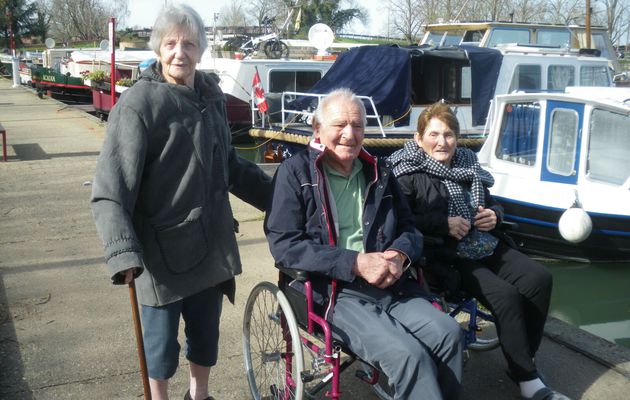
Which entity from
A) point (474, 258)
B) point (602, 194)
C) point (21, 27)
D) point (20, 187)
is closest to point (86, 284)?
point (474, 258)

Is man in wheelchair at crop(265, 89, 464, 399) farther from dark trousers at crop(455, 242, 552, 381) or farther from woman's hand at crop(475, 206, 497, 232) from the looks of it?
woman's hand at crop(475, 206, 497, 232)

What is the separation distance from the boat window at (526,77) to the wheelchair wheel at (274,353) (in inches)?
402

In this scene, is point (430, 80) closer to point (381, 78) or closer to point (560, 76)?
point (381, 78)

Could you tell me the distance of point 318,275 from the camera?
3158 mm

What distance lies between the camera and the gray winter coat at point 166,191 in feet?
8.80

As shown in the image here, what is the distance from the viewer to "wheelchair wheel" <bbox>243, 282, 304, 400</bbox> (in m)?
3.01

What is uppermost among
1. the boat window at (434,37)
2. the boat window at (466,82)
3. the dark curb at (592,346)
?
the boat window at (434,37)

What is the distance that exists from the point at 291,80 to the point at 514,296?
41.9 ft

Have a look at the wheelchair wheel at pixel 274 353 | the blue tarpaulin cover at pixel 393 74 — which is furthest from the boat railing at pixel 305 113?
the wheelchair wheel at pixel 274 353

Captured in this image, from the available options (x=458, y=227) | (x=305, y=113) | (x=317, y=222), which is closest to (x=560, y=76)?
(x=305, y=113)

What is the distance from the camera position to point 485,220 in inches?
154

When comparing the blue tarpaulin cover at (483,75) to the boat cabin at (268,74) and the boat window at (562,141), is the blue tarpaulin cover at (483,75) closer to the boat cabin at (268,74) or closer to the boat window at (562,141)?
the boat cabin at (268,74)

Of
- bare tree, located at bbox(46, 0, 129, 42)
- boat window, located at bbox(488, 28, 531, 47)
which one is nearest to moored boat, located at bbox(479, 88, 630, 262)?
boat window, located at bbox(488, 28, 531, 47)

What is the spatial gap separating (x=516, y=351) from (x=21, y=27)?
Result: 7986cm
